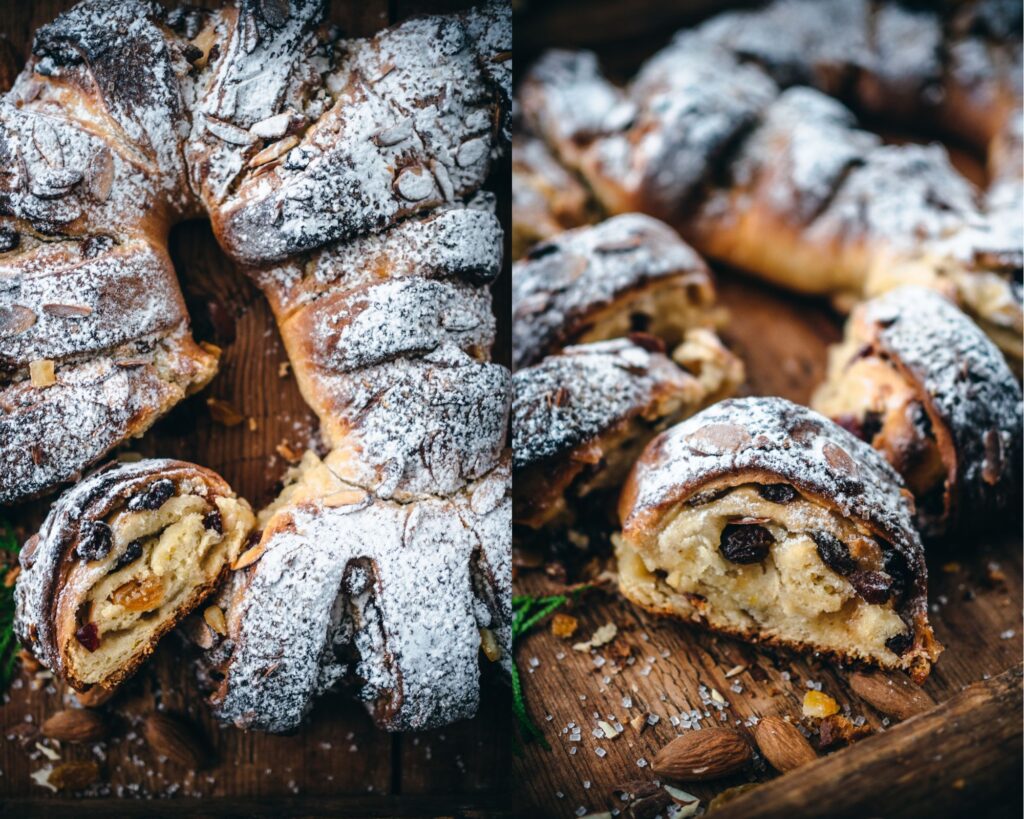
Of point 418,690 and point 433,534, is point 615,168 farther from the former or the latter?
point 418,690

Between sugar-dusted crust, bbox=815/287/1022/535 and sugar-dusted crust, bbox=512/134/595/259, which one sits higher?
sugar-dusted crust, bbox=512/134/595/259

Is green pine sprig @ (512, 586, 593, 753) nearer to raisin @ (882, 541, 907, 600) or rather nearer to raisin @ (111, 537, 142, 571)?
raisin @ (882, 541, 907, 600)

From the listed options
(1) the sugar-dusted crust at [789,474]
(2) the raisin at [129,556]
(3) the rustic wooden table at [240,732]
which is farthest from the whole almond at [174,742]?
(1) the sugar-dusted crust at [789,474]

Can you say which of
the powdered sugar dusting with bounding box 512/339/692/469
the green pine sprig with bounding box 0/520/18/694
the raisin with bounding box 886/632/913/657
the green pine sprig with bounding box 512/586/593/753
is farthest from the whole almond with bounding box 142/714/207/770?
the raisin with bounding box 886/632/913/657

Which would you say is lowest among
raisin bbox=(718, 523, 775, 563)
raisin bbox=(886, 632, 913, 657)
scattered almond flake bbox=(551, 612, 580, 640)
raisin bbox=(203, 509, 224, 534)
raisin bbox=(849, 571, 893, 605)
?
scattered almond flake bbox=(551, 612, 580, 640)

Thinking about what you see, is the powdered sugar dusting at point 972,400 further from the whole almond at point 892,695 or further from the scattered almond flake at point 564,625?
the scattered almond flake at point 564,625

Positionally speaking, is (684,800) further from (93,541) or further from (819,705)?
(93,541)
